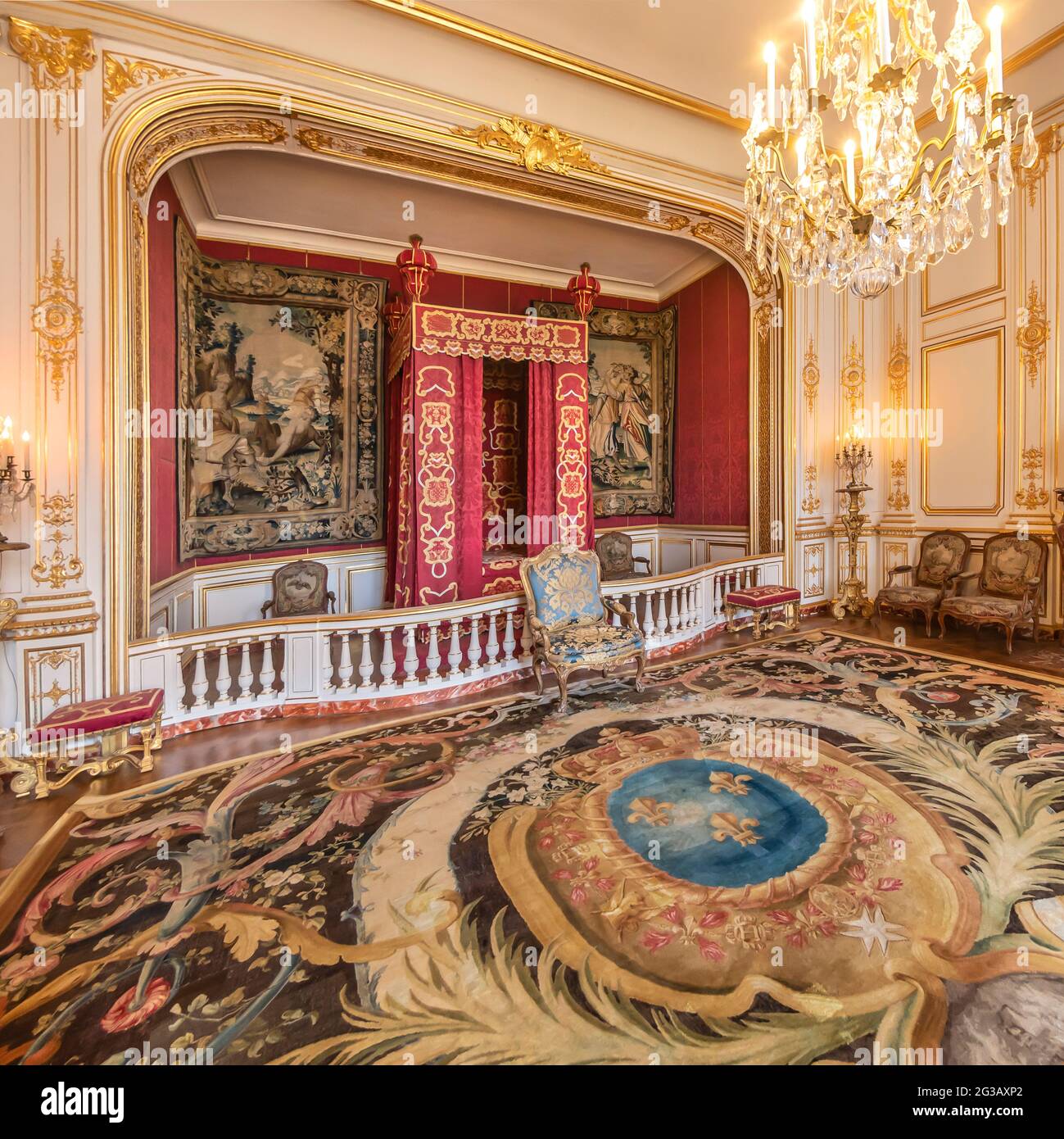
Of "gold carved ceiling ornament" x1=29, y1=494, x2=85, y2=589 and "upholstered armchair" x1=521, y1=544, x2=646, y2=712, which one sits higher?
"gold carved ceiling ornament" x1=29, y1=494, x2=85, y2=589

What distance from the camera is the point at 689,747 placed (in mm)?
3104

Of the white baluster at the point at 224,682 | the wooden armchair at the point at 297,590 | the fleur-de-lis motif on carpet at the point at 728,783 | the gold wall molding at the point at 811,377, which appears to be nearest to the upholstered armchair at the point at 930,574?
the gold wall molding at the point at 811,377

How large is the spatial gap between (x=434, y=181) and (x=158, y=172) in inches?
85.6

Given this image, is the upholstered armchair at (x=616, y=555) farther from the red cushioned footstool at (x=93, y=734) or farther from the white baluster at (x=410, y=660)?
the red cushioned footstool at (x=93, y=734)

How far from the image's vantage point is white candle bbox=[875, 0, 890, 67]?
2785mm

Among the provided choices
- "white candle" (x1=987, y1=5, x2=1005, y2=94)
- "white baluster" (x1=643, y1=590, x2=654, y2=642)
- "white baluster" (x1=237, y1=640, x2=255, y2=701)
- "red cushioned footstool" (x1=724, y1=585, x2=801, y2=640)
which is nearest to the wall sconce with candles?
"white baluster" (x1=237, y1=640, x2=255, y2=701)

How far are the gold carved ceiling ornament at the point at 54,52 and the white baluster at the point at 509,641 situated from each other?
426 cm

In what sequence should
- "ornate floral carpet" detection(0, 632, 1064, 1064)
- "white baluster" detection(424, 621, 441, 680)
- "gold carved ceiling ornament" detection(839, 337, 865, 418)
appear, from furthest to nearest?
"gold carved ceiling ornament" detection(839, 337, 865, 418) < "white baluster" detection(424, 621, 441, 680) < "ornate floral carpet" detection(0, 632, 1064, 1064)

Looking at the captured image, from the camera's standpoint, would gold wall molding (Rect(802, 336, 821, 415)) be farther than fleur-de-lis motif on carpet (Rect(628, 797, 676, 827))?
Yes

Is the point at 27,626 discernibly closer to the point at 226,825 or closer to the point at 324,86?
the point at 226,825

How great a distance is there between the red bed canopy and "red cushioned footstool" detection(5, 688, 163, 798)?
2.18 m

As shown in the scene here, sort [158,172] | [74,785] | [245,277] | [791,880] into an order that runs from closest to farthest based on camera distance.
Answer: [791,880] < [74,785] < [158,172] < [245,277]

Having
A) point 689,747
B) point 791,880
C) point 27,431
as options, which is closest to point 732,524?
point 689,747

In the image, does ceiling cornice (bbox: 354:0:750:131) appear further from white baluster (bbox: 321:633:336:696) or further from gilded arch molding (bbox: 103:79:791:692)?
white baluster (bbox: 321:633:336:696)
